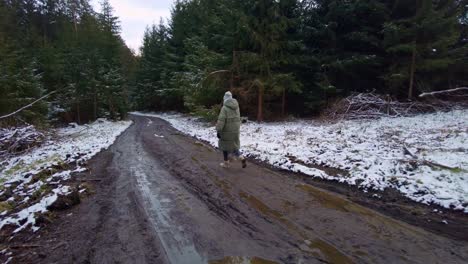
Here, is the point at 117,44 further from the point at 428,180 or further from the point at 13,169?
the point at 428,180

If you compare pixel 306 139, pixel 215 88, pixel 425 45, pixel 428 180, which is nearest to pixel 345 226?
pixel 428 180

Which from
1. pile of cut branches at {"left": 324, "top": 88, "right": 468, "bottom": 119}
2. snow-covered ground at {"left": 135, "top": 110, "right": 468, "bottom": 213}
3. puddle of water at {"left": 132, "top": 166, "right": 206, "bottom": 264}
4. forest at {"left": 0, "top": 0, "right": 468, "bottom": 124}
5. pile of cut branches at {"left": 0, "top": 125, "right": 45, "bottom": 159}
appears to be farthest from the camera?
forest at {"left": 0, "top": 0, "right": 468, "bottom": 124}

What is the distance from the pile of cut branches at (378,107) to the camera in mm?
14555

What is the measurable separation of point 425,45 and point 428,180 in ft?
46.8

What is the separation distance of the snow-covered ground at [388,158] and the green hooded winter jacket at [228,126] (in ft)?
4.53

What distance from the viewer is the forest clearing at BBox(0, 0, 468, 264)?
3.62 metres

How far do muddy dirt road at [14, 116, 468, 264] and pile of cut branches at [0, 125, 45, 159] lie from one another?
726cm

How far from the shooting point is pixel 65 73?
82.3ft

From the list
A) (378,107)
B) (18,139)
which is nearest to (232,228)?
(18,139)

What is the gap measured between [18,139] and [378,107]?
1794 centimetres

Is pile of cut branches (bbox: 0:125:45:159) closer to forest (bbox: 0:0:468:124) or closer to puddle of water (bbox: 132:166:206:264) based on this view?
forest (bbox: 0:0:468:124)

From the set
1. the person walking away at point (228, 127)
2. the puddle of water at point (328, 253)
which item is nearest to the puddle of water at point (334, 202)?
the puddle of water at point (328, 253)

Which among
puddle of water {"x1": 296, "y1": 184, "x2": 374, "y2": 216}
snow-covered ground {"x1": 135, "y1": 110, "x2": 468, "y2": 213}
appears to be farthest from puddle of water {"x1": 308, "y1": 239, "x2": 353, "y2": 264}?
snow-covered ground {"x1": 135, "y1": 110, "x2": 468, "y2": 213}

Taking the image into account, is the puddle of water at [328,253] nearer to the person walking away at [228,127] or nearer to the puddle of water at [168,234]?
the puddle of water at [168,234]
